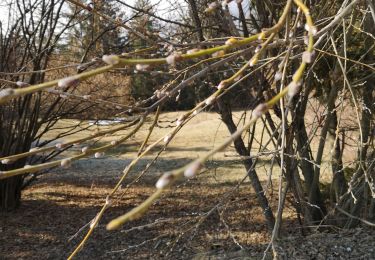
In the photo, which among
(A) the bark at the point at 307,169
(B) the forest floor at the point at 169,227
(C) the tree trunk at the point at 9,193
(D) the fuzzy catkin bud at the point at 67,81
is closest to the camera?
(D) the fuzzy catkin bud at the point at 67,81

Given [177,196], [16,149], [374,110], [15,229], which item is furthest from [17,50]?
[374,110]

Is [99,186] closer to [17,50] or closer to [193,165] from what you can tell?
[17,50]

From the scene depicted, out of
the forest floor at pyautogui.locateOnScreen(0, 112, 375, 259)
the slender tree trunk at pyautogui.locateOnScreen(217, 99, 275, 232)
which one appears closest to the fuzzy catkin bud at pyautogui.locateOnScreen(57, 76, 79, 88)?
the forest floor at pyautogui.locateOnScreen(0, 112, 375, 259)

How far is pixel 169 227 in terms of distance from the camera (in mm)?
6359

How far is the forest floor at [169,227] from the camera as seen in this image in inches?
176

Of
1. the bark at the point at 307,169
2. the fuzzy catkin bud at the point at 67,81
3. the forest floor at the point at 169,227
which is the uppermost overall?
the fuzzy catkin bud at the point at 67,81

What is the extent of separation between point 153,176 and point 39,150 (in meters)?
9.44

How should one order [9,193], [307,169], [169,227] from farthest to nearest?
[9,193] → [169,227] → [307,169]

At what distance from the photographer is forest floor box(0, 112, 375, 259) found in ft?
14.6

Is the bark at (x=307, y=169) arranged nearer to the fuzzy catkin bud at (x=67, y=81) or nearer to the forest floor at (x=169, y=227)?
the forest floor at (x=169, y=227)

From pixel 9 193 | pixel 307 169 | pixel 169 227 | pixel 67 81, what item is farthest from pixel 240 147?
pixel 67 81

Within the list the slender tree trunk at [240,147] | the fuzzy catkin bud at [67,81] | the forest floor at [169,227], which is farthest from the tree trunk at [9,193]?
the fuzzy catkin bud at [67,81]

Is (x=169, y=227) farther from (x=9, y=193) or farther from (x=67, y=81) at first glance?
(x=67, y=81)

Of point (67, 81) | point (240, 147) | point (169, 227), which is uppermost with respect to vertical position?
point (67, 81)
